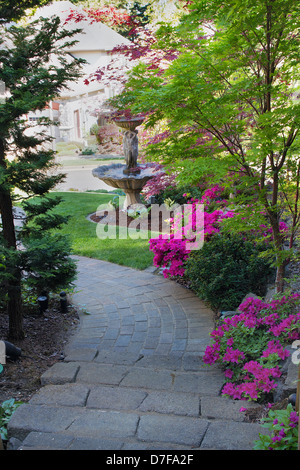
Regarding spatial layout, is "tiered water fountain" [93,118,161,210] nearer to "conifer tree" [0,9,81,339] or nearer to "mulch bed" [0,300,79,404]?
"mulch bed" [0,300,79,404]

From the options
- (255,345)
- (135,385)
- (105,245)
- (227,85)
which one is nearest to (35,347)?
(135,385)

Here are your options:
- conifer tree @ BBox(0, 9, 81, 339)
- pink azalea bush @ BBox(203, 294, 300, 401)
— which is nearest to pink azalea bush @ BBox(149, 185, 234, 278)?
pink azalea bush @ BBox(203, 294, 300, 401)

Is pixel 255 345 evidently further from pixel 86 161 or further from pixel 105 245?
pixel 86 161

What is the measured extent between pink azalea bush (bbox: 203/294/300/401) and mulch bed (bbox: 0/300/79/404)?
4.46 feet

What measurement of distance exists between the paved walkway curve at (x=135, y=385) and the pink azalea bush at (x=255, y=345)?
0.40ft

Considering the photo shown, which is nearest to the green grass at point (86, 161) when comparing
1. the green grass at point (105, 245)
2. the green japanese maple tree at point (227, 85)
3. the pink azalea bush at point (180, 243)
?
the green grass at point (105, 245)

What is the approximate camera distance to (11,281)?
3.45 m

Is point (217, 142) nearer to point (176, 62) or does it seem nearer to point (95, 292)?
point (176, 62)

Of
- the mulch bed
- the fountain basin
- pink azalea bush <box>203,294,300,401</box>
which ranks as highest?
the fountain basin

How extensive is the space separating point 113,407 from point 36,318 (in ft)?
6.52

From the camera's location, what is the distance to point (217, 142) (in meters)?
3.53

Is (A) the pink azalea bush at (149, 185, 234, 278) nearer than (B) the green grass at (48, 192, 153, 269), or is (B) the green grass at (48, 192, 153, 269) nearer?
(A) the pink azalea bush at (149, 185, 234, 278)

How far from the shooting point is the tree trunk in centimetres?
342
